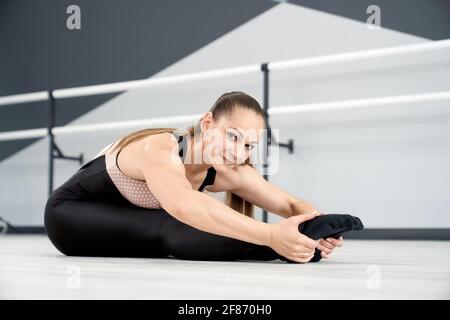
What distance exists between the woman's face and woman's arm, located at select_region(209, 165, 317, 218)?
0.14m

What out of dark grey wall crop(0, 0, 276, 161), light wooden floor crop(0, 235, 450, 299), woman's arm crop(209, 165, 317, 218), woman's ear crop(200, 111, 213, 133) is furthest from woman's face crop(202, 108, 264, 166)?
dark grey wall crop(0, 0, 276, 161)

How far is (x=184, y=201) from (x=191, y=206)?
0.02 m

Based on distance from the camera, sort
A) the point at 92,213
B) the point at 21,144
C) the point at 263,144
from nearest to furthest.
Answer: the point at 92,213 < the point at 263,144 < the point at 21,144

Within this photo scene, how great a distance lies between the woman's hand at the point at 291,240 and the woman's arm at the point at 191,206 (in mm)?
15

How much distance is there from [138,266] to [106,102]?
229cm

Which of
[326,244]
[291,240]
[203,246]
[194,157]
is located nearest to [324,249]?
[326,244]

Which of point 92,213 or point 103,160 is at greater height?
point 103,160

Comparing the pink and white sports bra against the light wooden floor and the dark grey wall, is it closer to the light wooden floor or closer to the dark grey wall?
the light wooden floor

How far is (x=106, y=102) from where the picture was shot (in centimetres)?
332

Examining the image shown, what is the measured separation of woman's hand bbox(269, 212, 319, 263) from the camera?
109cm

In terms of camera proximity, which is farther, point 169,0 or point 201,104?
point 169,0
